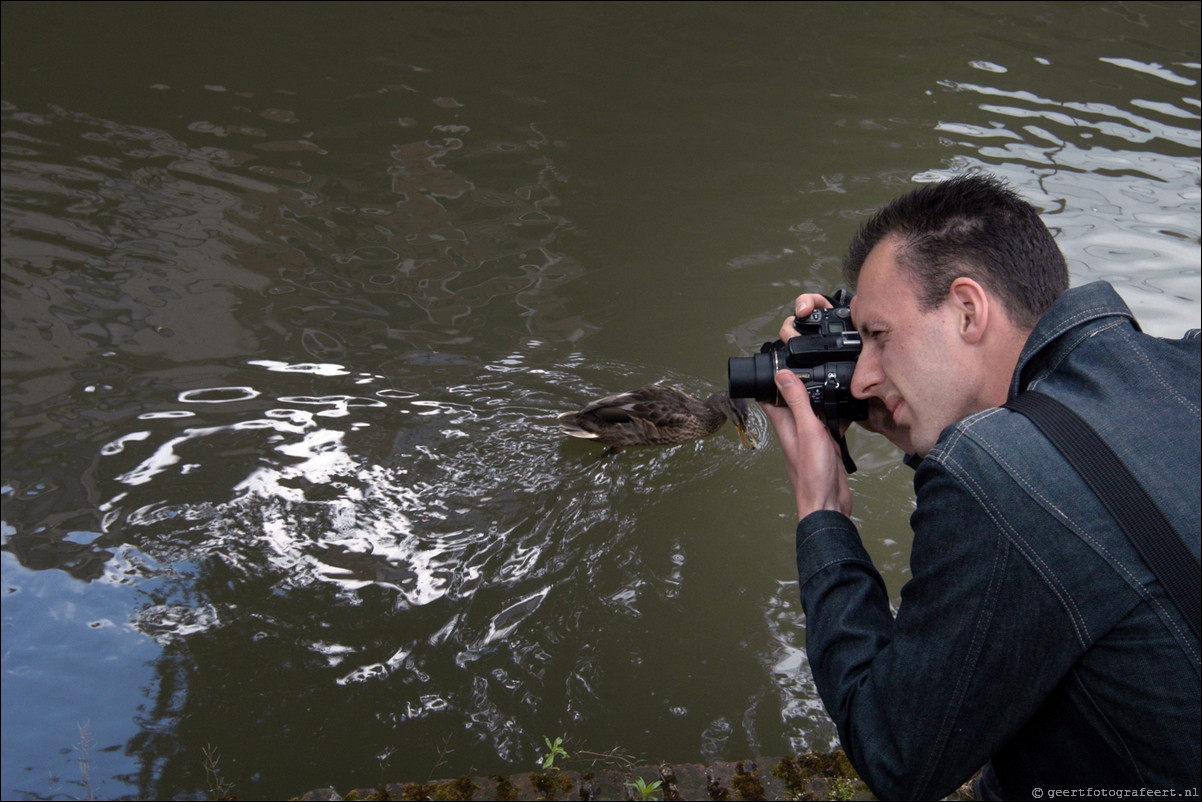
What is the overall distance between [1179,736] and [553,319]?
14.9ft

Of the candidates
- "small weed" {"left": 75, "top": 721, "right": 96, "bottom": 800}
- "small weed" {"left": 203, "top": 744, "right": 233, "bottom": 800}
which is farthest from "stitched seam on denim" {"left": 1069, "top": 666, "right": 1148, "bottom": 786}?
"small weed" {"left": 75, "top": 721, "right": 96, "bottom": 800}

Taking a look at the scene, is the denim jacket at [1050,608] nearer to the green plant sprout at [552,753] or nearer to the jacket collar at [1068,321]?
the jacket collar at [1068,321]

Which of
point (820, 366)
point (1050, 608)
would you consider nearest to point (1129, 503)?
point (1050, 608)

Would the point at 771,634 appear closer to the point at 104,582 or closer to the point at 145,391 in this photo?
the point at 104,582

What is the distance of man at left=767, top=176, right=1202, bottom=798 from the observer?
1.33 meters

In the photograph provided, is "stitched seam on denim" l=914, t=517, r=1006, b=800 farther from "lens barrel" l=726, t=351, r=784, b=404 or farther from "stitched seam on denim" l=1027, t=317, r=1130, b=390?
"lens barrel" l=726, t=351, r=784, b=404

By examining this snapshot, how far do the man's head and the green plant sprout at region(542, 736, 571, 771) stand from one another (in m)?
1.72

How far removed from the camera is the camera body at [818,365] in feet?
7.74

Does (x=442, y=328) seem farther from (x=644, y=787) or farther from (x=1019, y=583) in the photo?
(x=1019, y=583)

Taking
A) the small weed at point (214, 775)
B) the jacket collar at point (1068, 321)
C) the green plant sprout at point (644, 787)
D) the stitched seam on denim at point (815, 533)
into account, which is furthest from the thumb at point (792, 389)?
the small weed at point (214, 775)

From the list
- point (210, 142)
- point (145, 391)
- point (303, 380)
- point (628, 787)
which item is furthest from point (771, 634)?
point (210, 142)

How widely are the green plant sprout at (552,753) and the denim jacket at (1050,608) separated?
1.55m

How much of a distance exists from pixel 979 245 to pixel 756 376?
2.56ft

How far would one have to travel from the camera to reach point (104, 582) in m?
3.83
